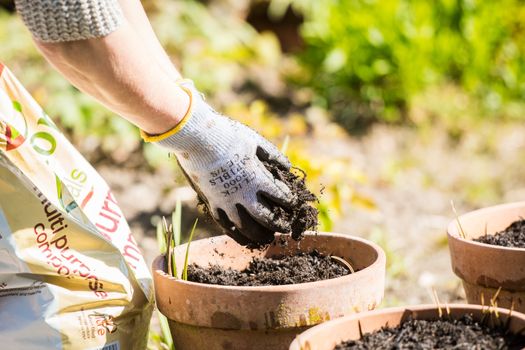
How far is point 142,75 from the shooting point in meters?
1.61

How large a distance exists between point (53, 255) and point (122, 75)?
553 millimetres

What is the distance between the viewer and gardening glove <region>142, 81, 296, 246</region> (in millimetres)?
1804

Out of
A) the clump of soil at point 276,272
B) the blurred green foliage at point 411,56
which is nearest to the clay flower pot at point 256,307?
the clump of soil at point 276,272

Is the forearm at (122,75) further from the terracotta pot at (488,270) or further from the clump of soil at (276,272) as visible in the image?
the terracotta pot at (488,270)

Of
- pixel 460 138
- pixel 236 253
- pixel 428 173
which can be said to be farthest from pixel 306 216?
pixel 460 138

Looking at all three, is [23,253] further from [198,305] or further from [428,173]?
[428,173]

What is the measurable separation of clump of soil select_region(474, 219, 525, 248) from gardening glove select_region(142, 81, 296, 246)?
23.0 inches

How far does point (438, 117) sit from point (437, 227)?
1.15 m

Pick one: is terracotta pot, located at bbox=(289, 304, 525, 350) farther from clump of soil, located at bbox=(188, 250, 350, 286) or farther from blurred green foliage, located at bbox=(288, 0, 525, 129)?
blurred green foliage, located at bbox=(288, 0, 525, 129)

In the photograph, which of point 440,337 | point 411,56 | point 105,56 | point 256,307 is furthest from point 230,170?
point 411,56

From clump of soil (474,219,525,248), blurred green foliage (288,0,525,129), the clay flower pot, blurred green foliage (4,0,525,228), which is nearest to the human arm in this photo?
the clay flower pot

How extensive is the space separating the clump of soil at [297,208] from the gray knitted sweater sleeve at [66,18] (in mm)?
599

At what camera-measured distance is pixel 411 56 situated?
4.57 meters

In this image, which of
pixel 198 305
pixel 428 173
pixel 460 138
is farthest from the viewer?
pixel 460 138
